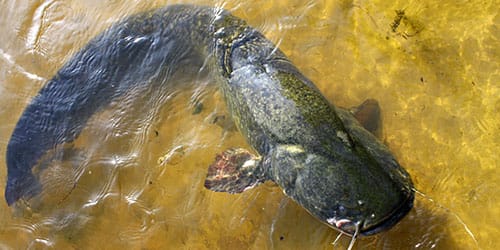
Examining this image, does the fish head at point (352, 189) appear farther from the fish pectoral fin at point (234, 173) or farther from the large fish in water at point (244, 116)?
the fish pectoral fin at point (234, 173)

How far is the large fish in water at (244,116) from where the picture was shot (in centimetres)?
272

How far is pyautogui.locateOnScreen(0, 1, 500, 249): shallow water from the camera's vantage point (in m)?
3.28

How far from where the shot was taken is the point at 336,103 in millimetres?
3771

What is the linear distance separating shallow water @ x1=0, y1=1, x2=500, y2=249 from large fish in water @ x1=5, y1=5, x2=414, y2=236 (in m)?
0.24

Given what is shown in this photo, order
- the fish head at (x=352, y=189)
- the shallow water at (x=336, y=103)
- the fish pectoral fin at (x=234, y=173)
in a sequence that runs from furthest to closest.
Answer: the fish pectoral fin at (x=234, y=173) < the shallow water at (x=336, y=103) < the fish head at (x=352, y=189)

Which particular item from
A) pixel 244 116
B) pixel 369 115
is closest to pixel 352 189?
pixel 369 115

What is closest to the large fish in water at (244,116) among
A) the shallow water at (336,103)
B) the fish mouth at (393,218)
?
the fish mouth at (393,218)

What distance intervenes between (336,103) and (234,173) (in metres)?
1.05

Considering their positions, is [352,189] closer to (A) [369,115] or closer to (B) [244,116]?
(A) [369,115]

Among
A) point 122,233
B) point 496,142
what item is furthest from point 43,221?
point 496,142

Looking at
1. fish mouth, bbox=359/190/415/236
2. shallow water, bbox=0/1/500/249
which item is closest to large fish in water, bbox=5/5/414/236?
fish mouth, bbox=359/190/415/236

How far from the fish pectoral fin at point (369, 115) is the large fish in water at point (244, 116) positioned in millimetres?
Answer: 51

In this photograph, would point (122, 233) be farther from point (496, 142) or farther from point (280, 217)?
point (496, 142)

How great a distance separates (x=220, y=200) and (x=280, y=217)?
55cm
